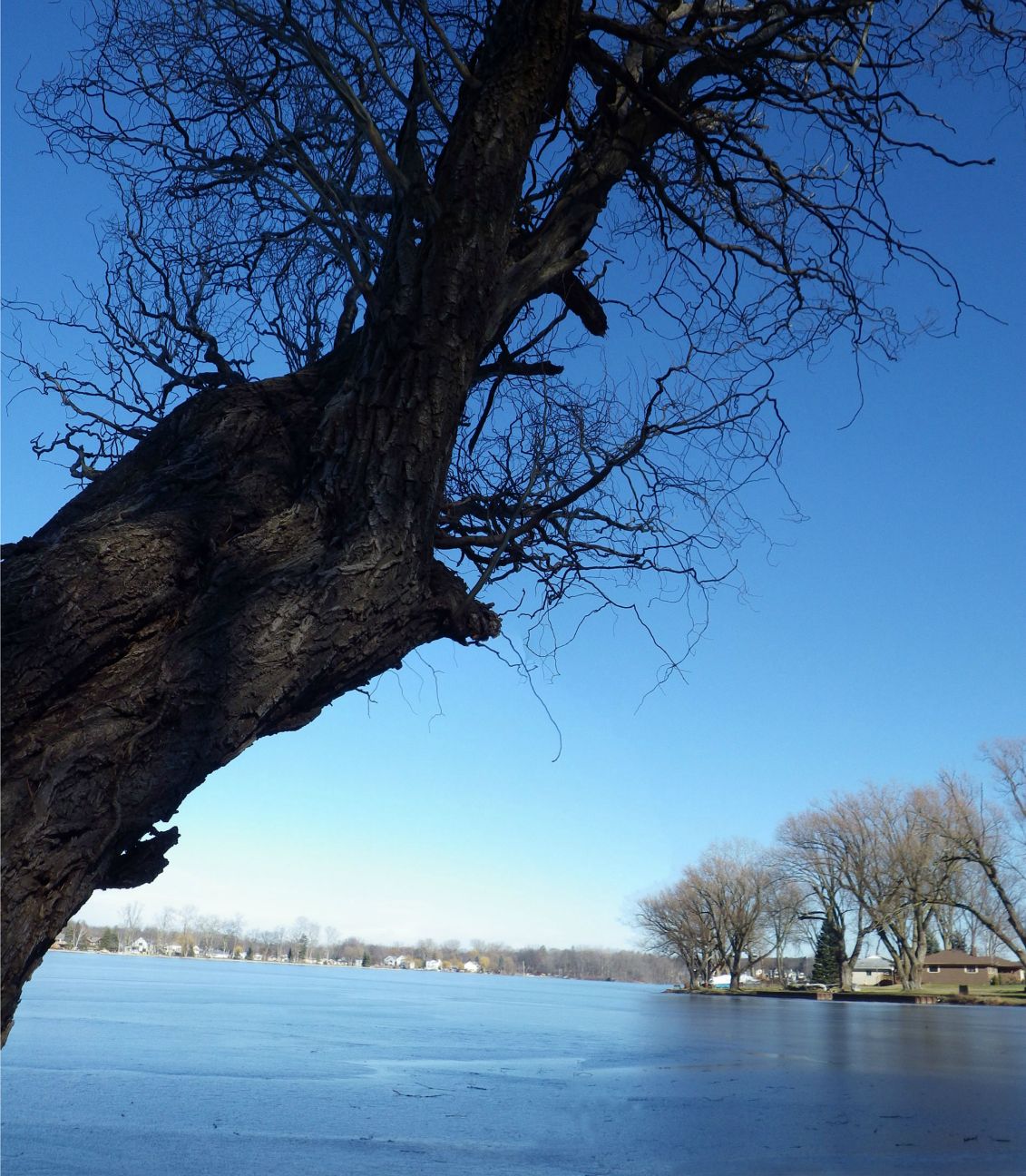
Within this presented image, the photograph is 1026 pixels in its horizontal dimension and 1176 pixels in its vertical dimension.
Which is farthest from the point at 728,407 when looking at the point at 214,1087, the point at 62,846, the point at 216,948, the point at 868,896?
the point at 216,948

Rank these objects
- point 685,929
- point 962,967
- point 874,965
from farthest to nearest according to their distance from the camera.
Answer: point 874,965 → point 962,967 → point 685,929

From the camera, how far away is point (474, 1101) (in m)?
8.59

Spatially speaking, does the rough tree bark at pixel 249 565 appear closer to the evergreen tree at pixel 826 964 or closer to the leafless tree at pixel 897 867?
the leafless tree at pixel 897 867

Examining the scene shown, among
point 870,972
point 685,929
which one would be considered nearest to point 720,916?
point 685,929

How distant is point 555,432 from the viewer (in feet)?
16.0

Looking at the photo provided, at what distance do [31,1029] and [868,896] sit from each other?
5062cm

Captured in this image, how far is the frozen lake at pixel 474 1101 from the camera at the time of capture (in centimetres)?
605

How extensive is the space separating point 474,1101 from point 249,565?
273 inches

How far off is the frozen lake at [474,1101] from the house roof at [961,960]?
306ft

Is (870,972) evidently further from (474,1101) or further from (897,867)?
(474,1101)

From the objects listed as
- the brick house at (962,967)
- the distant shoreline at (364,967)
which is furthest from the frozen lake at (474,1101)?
the distant shoreline at (364,967)

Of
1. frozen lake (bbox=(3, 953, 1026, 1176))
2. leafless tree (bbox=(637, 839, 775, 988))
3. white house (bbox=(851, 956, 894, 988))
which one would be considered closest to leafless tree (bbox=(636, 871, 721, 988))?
leafless tree (bbox=(637, 839, 775, 988))

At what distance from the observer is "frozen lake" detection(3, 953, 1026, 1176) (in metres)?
6.05

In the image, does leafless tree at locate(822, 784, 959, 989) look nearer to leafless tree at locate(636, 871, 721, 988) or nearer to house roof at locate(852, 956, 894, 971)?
leafless tree at locate(636, 871, 721, 988)
